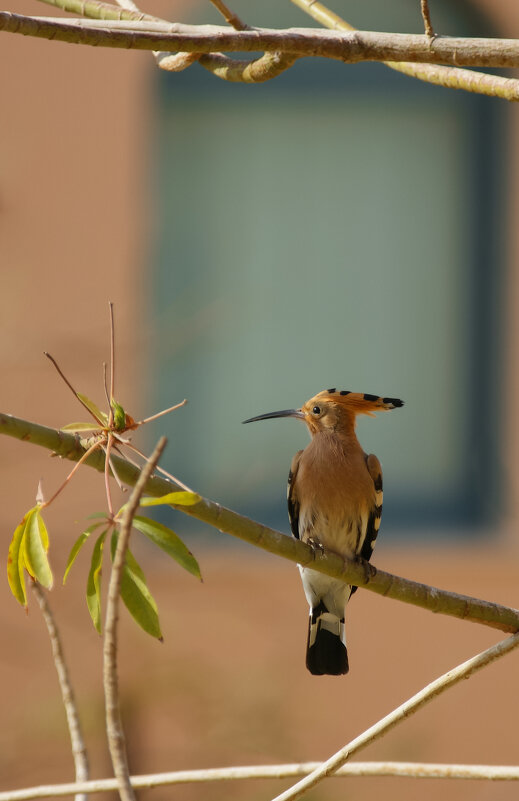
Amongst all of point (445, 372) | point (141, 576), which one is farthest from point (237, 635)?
point (141, 576)

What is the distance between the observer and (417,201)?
6484mm

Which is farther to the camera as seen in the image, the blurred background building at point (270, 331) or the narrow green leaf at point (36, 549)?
the blurred background building at point (270, 331)

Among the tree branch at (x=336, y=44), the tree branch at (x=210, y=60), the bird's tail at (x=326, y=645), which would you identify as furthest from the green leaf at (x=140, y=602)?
the bird's tail at (x=326, y=645)

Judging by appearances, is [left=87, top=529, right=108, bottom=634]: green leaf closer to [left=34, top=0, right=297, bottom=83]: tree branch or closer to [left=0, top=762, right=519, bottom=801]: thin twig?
[left=0, top=762, right=519, bottom=801]: thin twig

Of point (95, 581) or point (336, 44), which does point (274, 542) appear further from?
point (336, 44)

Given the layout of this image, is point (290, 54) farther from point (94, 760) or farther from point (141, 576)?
point (94, 760)

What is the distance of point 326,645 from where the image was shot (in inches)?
148

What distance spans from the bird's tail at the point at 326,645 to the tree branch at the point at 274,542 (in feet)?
5.23

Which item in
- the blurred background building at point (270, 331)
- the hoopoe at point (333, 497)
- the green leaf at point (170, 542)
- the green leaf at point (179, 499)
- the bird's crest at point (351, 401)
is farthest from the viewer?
the blurred background building at point (270, 331)

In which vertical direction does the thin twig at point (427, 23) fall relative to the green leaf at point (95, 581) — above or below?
above

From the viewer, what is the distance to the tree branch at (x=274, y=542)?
1621mm

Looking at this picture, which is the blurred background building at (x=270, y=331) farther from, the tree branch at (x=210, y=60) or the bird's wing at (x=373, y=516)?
the tree branch at (x=210, y=60)

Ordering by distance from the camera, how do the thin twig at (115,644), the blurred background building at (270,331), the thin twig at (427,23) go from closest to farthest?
the thin twig at (115,644) < the thin twig at (427,23) < the blurred background building at (270,331)

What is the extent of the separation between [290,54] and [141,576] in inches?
35.1
